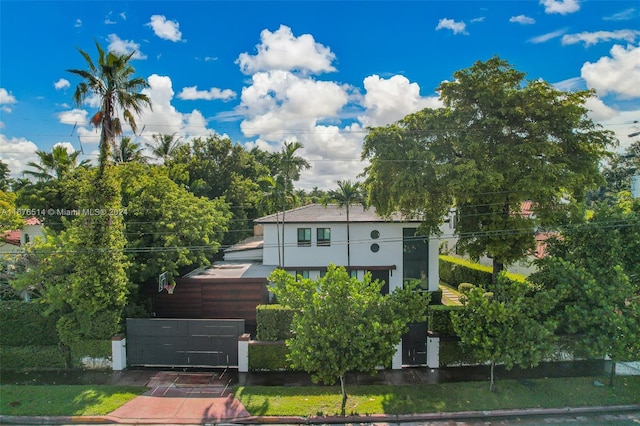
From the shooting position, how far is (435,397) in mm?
12500

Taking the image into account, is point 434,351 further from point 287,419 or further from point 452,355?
point 287,419

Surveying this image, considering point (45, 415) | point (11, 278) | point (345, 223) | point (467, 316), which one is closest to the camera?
point (45, 415)

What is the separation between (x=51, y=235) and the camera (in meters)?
16.1

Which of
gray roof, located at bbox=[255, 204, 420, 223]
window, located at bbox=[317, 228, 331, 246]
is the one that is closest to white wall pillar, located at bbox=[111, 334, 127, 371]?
gray roof, located at bbox=[255, 204, 420, 223]

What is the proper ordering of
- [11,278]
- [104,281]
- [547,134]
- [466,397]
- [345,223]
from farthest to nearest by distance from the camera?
[345,223] → [11,278] → [547,134] → [104,281] → [466,397]

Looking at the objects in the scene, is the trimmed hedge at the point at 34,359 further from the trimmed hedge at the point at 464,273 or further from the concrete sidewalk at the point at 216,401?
the trimmed hedge at the point at 464,273

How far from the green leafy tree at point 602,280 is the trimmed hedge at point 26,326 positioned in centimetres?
1959

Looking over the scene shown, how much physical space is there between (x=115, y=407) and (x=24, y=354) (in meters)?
6.02

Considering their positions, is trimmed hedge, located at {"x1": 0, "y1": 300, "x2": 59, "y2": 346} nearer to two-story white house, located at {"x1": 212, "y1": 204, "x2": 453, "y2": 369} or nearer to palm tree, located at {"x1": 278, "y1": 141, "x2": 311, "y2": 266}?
two-story white house, located at {"x1": 212, "y1": 204, "x2": 453, "y2": 369}

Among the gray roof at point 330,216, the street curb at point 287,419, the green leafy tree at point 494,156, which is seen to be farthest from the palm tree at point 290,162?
the street curb at point 287,419

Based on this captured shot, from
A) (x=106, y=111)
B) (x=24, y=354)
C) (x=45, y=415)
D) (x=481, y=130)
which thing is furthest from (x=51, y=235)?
(x=481, y=130)

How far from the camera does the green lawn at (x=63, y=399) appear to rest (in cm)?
1169

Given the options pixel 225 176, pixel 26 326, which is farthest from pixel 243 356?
pixel 225 176

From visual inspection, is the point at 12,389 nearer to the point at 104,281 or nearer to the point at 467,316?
the point at 104,281
